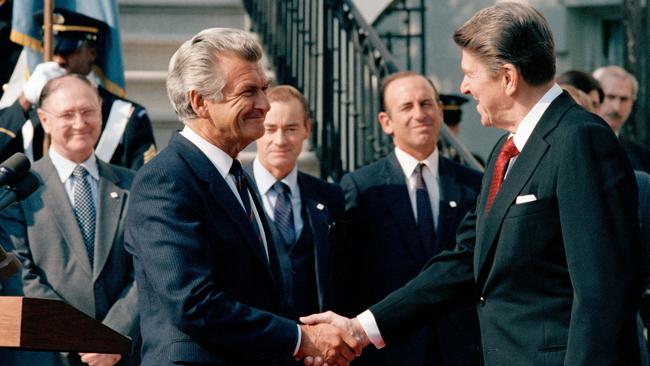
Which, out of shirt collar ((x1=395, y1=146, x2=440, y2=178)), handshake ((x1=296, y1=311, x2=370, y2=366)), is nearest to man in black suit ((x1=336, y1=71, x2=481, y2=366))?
shirt collar ((x1=395, y1=146, x2=440, y2=178))

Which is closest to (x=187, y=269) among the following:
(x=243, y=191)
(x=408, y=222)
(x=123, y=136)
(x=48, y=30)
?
(x=243, y=191)

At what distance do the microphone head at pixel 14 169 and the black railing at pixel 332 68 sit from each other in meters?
3.57

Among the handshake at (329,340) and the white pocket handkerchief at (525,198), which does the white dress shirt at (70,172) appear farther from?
the white pocket handkerchief at (525,198)

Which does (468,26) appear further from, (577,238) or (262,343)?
(262,343)

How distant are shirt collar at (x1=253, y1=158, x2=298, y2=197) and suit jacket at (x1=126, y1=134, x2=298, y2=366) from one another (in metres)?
1.75

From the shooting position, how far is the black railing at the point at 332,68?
24.4 ft

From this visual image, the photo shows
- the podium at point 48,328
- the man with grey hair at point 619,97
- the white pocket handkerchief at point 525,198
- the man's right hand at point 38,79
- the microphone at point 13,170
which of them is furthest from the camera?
the man with grey hair at point 619,97

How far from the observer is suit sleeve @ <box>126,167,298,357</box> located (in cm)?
386

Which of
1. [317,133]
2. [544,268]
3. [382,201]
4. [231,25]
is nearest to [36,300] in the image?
[544,268]

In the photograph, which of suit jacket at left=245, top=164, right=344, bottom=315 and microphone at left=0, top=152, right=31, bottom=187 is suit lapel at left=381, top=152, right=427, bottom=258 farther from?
microphone at left=0, top=152, right=31, bottom=187

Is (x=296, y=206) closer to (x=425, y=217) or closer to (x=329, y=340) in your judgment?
(x=425, y=217)

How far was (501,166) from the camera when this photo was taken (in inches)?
160

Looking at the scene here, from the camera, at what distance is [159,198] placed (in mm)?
3920

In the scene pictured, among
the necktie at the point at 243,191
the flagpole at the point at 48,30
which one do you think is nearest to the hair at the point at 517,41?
the necktie at the point at 243,191
